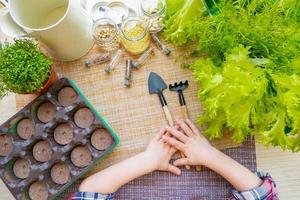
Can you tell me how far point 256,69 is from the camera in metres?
0.84

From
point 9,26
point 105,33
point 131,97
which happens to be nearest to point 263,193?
point 131,97

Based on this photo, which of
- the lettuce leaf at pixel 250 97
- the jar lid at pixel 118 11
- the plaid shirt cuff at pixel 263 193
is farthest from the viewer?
the jar lid at pixel 118 11

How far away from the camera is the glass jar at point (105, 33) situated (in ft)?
3.32

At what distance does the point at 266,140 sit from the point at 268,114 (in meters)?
0.05

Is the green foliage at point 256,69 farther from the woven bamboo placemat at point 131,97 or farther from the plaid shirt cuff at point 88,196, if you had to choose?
the plaid shirt cuff at point 88,196

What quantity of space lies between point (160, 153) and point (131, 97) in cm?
14

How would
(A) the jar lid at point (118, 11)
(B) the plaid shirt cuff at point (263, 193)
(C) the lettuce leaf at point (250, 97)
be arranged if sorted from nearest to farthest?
(C) the lettuce leaf at point (250, 97) → (B) the plaid shirt cuff at point (263, 193) → (A) the jar lid at point (118, 11)

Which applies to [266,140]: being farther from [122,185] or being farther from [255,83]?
[122,185]

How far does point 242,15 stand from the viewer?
2.85 ft

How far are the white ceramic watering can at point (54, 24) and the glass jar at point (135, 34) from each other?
8 cm

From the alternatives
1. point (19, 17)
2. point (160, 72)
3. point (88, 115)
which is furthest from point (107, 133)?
point (19, 17)

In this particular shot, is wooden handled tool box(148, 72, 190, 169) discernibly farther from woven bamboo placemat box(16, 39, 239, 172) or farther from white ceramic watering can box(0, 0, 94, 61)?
white ceramic watering can box(0, 0, 94, 61)

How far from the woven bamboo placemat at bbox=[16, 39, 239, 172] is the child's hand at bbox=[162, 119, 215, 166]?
0.03 meters

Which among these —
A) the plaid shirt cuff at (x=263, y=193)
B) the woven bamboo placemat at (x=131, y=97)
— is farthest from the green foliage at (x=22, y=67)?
the plaid shirt cuff at (x=263, y=193)
